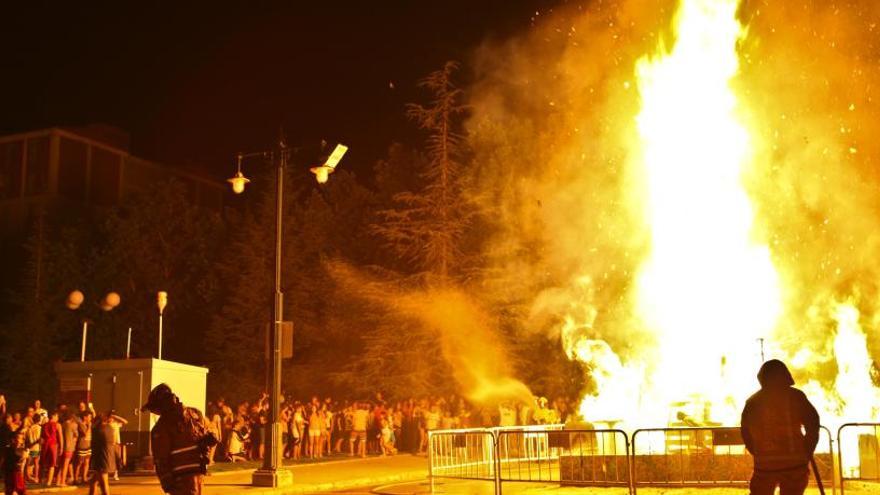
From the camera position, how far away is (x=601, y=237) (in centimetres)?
3488

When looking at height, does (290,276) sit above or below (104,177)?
below

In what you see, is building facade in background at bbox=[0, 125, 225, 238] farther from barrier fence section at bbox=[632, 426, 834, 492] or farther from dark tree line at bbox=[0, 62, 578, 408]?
barrier fence section at bbox=[632, 426, 834, 492]

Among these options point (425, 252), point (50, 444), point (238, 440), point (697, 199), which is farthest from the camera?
point (425, 252)

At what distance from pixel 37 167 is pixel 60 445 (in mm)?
28261

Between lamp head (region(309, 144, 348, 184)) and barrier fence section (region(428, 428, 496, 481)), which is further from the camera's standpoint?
lamp head (region(309, 144, 348, 184))

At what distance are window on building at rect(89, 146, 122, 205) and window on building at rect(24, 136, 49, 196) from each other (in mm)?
2393

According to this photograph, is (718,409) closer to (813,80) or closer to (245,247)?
(813,80)

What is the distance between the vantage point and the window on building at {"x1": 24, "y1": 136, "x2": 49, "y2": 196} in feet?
140

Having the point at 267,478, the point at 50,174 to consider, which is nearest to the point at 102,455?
the point at 267,478

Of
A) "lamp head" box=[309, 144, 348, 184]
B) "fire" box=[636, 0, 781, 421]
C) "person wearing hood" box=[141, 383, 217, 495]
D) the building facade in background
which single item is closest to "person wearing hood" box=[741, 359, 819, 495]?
"person wearing hood" box=[141, 383, 217, 495]

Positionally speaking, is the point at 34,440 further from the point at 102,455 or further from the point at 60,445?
the point at 102,455

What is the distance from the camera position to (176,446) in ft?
28.7

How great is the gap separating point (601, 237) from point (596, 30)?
9.67 m

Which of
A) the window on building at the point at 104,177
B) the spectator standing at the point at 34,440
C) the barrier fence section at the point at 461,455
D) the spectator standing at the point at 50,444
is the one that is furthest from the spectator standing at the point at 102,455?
the window on building at the point at 104,177
